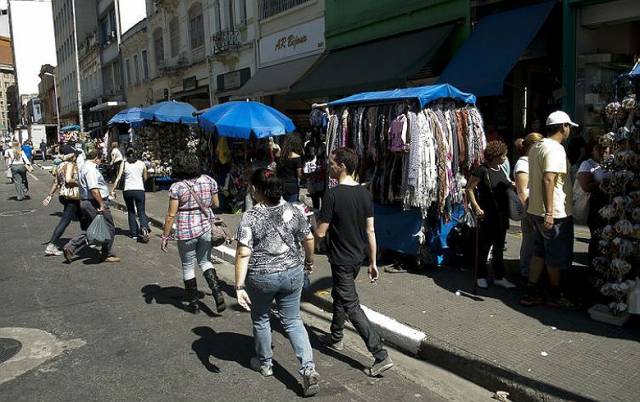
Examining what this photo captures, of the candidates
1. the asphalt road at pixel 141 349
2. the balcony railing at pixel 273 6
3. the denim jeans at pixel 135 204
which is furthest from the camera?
the balcony railing at pixel 273 6

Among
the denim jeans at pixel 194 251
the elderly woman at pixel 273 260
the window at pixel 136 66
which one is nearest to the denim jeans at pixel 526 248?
the elderly woman at pixel 273 260

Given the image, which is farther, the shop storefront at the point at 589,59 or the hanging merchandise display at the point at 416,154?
the shop storefront at the point at 589,59

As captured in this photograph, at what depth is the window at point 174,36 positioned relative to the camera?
85.9 feet

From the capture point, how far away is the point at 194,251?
583 cm

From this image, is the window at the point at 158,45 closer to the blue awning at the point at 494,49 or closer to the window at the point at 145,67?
the window at the point at 145,67

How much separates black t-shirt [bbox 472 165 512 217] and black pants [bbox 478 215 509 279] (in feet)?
0.33

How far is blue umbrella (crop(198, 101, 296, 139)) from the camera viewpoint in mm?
10141

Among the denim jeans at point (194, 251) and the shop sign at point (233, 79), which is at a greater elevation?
the shop sign at point (233, 79)

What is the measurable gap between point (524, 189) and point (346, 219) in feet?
7.86

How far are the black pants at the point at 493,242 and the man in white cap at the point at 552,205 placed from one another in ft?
1.93

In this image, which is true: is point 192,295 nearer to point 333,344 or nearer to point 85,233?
point 333,344

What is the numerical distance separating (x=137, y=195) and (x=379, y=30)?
7471 millimetres

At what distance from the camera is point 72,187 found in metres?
8.57

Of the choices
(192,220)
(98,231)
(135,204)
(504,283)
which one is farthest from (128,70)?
(504,283)
